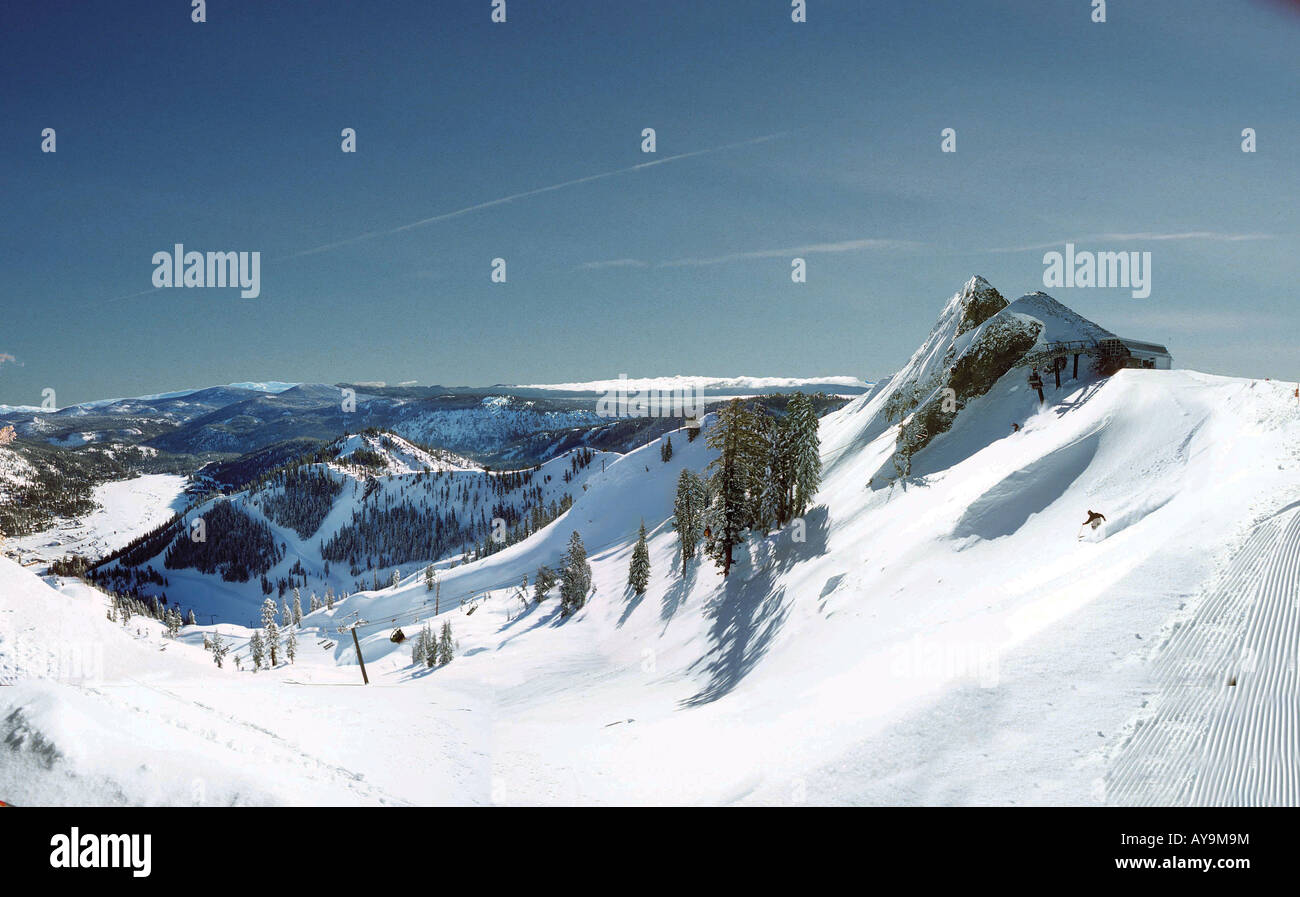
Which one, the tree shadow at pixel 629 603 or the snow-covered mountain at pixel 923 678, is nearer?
the snow-covered mountain at pixel 923 678

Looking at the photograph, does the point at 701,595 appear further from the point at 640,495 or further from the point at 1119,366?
the point at 640,495

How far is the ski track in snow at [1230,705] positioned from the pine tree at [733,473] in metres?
28.6

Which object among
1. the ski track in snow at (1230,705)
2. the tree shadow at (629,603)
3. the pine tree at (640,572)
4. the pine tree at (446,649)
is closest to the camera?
the ski track in snow at (1230,705)

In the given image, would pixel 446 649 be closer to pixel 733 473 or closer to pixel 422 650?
pixel 422 650

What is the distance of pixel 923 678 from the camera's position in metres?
12.6

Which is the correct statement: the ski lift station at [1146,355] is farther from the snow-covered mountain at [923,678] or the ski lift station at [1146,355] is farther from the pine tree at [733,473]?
the pine tree at [733,473]

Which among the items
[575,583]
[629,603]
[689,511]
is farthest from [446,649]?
[689,511]

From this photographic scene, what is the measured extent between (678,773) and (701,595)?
33.2 meters

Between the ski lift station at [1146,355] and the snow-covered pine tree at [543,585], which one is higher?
the ski lift station at [1146,355]

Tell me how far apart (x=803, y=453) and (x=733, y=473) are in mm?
6605

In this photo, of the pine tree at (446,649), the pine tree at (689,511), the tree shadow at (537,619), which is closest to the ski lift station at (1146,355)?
the pine tree at (689,511)

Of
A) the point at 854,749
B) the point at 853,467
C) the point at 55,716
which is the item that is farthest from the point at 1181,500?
the point at 853,467

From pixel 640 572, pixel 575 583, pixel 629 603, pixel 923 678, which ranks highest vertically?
pixel 923 678

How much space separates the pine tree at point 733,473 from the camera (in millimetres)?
39031
